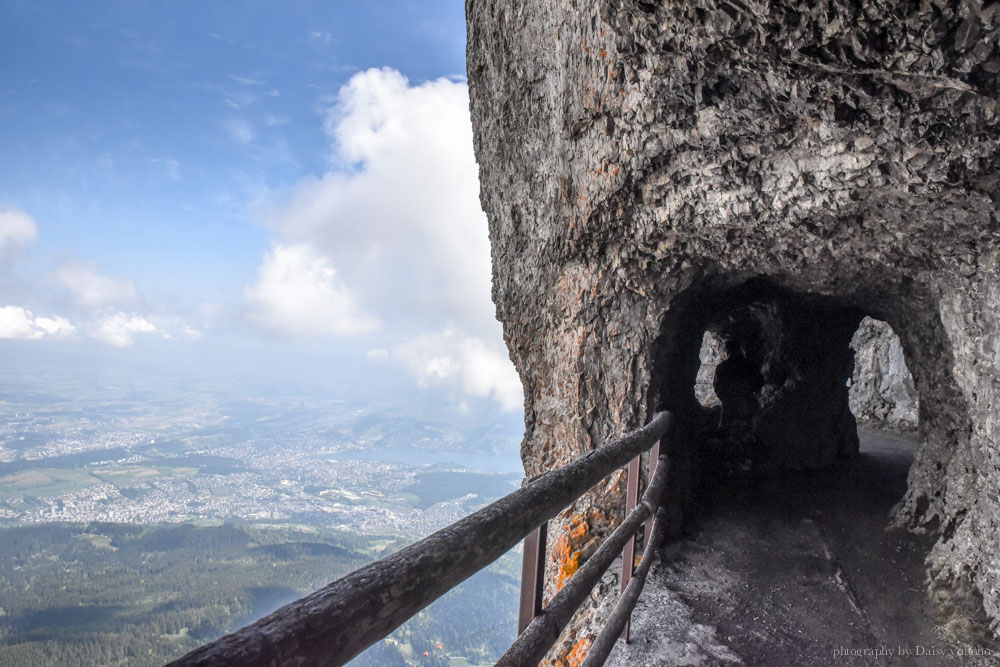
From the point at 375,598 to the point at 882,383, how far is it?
57.5 feet

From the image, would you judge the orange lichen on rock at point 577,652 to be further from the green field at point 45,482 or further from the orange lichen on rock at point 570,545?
the green field at point 45,482

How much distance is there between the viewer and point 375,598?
3.61 feet

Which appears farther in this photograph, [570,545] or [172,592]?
[172,592]

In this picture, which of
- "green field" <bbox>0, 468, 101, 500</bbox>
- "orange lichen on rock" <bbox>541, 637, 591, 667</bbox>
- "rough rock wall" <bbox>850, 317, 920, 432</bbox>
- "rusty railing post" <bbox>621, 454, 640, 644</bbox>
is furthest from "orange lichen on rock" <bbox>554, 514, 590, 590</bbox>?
"green field" <bbox>0, 468, 101, 500</bbox>

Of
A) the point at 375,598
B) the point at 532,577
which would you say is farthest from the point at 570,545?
the point at 375,598

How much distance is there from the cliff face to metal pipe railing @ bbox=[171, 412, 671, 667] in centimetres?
274

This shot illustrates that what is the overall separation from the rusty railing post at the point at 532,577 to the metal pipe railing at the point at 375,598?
0.32 feet

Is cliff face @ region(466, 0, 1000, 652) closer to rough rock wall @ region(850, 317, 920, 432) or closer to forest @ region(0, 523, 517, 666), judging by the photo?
rough rock wall @ region(850, 317, 920, 432)

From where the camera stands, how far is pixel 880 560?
4.95 meters

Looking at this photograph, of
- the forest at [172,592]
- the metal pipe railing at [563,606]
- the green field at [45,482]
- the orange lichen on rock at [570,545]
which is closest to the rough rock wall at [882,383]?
the orange lichen on rock at [570,545]

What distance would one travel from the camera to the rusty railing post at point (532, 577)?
1899 millimetres

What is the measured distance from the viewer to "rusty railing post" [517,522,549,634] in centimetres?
190

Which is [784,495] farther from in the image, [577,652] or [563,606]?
[563,606]

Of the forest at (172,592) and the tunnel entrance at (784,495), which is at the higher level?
the tunnel entrance at (784,495)
